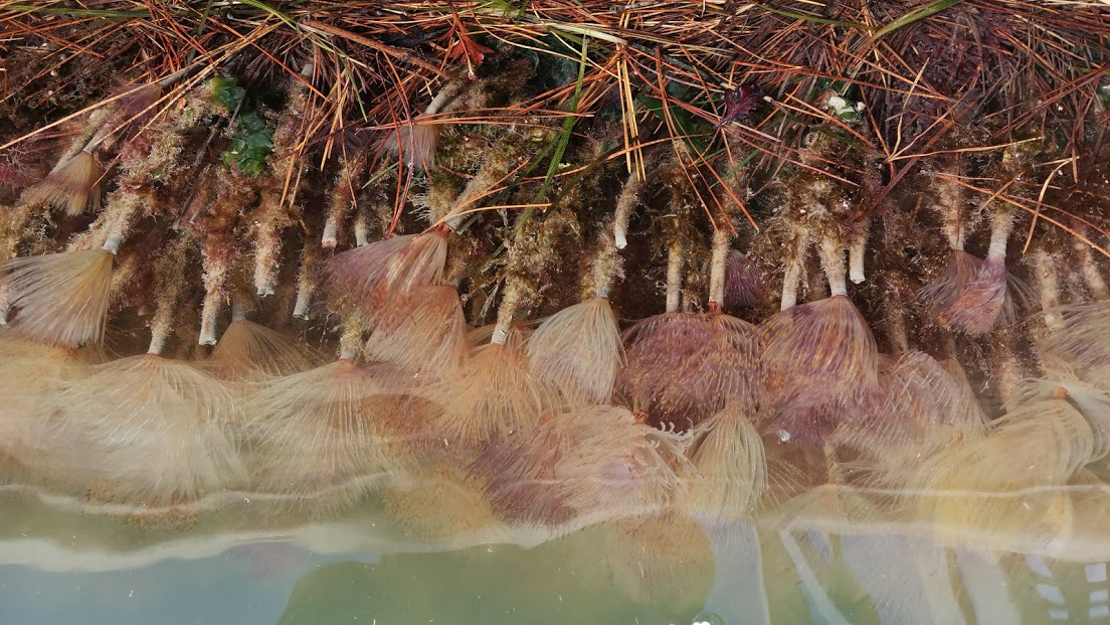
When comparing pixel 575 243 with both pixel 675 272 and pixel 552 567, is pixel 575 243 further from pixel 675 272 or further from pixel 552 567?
pixel 552 567

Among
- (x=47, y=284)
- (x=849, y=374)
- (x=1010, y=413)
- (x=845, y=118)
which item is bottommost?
(x=1010, y=413)

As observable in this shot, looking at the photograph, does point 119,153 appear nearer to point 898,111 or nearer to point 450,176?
point 450,176

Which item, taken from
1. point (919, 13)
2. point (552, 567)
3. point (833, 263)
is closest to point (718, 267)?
point (833, 263)

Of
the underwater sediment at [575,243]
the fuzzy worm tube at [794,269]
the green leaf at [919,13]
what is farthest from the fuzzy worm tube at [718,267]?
the green leaf at [919,13]

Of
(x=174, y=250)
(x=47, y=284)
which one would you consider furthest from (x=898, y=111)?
(x=47, y=284)

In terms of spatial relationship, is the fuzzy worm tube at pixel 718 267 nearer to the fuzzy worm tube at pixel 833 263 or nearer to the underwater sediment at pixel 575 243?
the underwater sediment at pixel 575 243

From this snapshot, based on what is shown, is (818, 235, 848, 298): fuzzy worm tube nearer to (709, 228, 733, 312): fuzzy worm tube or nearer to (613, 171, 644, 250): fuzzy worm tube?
(709, 228, 733, 312): fuzzy worm tube
